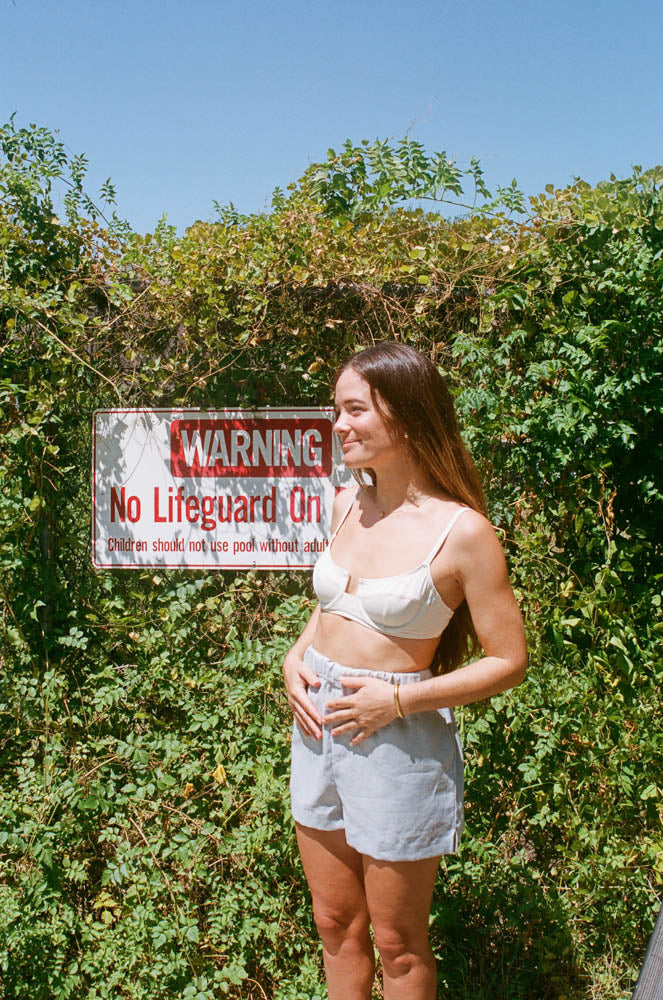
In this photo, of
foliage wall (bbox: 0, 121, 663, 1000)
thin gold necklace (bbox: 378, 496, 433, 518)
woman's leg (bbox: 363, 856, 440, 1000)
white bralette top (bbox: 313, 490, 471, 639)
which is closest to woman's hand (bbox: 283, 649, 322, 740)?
white bralette top (bbox: 313, 490, 471, 639)

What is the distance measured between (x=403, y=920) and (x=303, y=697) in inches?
22.0

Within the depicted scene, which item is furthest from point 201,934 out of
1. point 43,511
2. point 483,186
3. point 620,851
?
point 483,186

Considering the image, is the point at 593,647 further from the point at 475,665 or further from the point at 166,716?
the point at 166,716

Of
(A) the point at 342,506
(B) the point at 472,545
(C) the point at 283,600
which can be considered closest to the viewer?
(B) the point at 472,545

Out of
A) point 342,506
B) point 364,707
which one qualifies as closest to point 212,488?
point 342,506

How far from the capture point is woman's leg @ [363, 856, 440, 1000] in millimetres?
1740

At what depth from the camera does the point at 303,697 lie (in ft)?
6.05

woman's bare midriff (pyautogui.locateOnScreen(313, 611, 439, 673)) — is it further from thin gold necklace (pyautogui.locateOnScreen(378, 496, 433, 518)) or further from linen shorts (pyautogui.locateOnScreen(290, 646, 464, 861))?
thin gold necklace (pyautogui.locateOnScreen(378, 496, 433, 518))

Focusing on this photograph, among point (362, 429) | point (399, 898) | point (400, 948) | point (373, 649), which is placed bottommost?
point (400, 948)

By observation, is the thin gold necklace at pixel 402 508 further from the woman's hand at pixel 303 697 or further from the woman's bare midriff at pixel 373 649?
the woman's hand at pixel 303 697

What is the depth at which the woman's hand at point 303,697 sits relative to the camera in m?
1.81

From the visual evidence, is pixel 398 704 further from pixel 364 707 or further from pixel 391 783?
pixel 391 783

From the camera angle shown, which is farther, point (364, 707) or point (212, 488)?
point (212, 488)

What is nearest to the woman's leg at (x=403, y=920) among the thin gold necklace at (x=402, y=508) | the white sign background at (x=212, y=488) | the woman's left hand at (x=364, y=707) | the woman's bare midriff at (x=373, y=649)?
the woman's left hand at (x=364, y=707)
